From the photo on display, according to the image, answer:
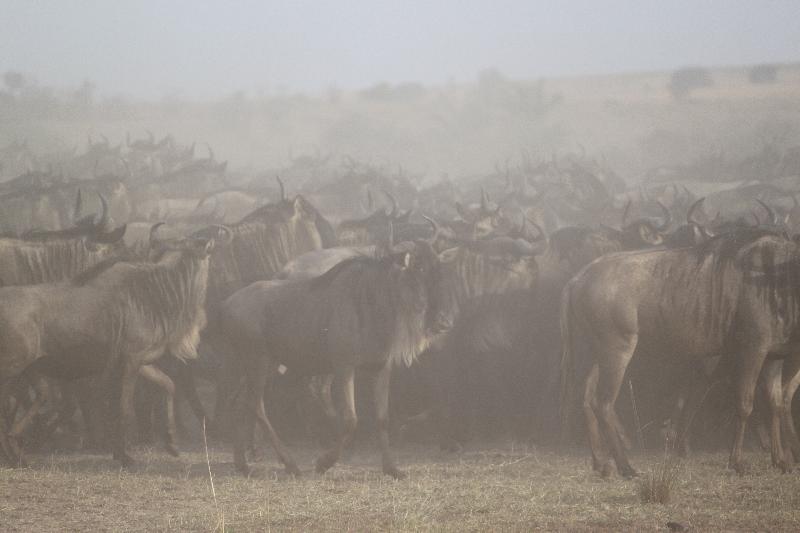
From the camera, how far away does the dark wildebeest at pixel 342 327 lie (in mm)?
6934

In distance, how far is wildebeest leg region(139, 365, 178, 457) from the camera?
7719mm

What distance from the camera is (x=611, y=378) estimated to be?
6816mm

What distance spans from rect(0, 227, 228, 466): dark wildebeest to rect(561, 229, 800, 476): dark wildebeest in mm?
2828

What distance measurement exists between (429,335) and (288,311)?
969mm

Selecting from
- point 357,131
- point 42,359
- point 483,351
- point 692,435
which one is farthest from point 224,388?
point 357,131

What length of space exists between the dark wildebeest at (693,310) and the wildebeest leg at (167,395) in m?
2.98

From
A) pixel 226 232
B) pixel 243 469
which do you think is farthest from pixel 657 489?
pixel 226 232

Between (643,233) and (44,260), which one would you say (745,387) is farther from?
(44,260)

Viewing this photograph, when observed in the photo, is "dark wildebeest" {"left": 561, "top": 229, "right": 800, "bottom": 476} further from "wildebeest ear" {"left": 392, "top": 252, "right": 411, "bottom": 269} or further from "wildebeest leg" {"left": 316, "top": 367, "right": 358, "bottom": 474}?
"wildebeest leg" {"left": 316, "top": 367, "right": 358, "bottom": 474}

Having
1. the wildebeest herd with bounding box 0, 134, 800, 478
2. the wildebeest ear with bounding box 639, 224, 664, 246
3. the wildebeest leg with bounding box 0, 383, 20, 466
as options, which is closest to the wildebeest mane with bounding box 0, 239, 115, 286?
the wildebeest herd with bounding box 0, 134, 800, 478

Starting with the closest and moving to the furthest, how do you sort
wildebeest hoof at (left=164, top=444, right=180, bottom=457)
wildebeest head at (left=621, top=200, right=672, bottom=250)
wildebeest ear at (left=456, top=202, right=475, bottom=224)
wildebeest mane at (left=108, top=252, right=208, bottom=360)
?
1. wildebeest mane at (left=108, top=252, right=208, bottom=360)
2. wildebeest hoof at (left=164, top=444, right=180, bottom=457)
3. wildebeest head at (left=621, top=200, right=672, bottom=250)
4. wildebeest ear at (left=456, top=202, right=475, bottom=224)

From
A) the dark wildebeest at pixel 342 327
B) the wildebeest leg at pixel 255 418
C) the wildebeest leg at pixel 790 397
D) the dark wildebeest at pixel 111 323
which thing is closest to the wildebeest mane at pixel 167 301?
the dark wildebeest at pixel 111 323

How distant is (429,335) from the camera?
23.0ft

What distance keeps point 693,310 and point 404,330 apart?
1.89 metres
